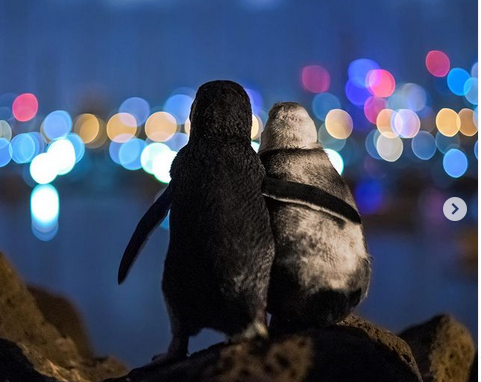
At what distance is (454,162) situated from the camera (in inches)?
260

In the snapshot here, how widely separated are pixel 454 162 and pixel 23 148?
449cm

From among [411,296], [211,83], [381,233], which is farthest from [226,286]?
[381,233]

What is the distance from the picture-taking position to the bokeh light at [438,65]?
6845 millimetres

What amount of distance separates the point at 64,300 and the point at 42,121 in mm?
6918

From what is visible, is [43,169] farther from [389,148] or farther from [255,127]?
[255,127]

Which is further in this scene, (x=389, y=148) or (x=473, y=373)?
(x=389, y=148)

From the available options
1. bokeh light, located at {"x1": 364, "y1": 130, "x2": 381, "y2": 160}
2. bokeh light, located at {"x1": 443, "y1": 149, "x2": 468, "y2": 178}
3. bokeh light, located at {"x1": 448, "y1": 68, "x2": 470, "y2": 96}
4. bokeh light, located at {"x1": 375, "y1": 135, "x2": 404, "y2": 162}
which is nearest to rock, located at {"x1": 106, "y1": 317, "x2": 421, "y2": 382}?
bokeh light, located at {"x1": 443, "y1": 149, "x2": 468, "y2": 178}

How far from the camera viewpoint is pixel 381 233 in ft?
13.3

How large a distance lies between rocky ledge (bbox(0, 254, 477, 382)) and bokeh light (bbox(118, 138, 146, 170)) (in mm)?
6650

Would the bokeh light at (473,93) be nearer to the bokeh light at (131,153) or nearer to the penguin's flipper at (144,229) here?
the penguin's flipper at (144,229)

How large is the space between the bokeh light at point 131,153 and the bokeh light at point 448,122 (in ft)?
10.0

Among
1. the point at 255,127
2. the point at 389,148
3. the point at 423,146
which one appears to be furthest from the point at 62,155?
the point at 255,127

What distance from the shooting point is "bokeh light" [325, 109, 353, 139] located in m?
7.89

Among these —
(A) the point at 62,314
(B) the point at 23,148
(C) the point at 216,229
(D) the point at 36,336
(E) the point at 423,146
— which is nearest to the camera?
(C) the point at 216,229
